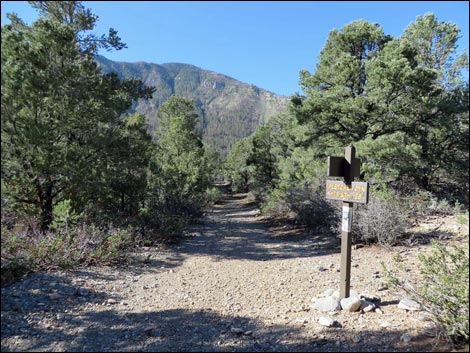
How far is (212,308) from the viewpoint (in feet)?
16.7

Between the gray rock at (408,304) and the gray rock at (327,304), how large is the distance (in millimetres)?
851

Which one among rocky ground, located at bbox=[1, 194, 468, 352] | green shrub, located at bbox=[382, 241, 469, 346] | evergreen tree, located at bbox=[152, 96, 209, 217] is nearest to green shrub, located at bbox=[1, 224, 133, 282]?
rocky ground, located at bbox=[1, 194, 468, 352]

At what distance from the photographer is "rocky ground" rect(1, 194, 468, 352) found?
370 centimetres

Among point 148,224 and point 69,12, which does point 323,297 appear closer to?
point 148,224

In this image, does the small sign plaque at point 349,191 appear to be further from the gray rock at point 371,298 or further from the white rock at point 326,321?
the white rock at point 326,321

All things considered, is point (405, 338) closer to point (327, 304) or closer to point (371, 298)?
point (327, 304)

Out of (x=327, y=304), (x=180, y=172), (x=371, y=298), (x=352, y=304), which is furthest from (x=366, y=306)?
(x=180, y=172)

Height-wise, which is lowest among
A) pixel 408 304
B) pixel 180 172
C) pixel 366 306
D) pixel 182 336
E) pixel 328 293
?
pixel 182 336

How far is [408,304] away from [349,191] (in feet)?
5.83

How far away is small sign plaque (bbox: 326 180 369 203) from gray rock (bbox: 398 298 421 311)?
1493mm

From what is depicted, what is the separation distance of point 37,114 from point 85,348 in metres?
4.96

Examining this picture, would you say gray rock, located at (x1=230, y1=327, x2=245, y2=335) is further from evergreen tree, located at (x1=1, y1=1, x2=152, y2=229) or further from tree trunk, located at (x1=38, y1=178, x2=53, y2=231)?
tree trunk, located at (x1=38, y1=178, x2=53, y2=231)

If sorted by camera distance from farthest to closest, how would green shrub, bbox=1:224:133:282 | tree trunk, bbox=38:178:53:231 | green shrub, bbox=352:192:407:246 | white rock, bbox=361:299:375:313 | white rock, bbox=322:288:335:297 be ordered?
green shrub, bbox=352:192:407:246 → tree trunk, bbox=38:178:53:231 → green shrub, bbox=1:224:133:282 → white rock, bbox=322:288:335:297 → white rock, bbox=361:299:375:313

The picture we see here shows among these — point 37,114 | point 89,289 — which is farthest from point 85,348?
point 37,114
